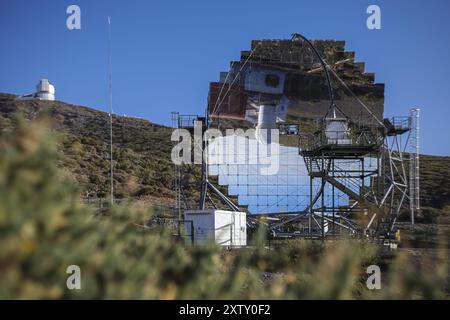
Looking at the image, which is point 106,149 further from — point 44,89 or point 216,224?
point 216,224

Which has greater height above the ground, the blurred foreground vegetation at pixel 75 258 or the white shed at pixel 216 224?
the blurred foreground vegetation at pixel 75 258

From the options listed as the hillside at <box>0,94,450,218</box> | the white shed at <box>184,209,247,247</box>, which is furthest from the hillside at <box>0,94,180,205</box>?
the white shed at <box>184,209,247,247</box>

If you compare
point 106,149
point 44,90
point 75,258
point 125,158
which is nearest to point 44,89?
point 44,90

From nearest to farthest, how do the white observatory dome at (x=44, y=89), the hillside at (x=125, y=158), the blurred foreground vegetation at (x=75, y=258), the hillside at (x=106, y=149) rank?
the blurred foreground vegetation at (x=75, y=258)
the hillside at (x=125, y=158)
the hillside at (x=106, y=149)
the white observatory dome at (x=44, y=89)

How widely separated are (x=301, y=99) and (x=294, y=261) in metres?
11.7

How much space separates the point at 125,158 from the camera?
5112 centimetres

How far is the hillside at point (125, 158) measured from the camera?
137 ft

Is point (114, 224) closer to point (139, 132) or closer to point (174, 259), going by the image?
point (174, 259)

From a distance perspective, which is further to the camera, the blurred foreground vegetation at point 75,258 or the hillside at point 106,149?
the hillside at point 106,149

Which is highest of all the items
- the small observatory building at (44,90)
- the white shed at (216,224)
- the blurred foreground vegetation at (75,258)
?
the small observatory building at (44,90)

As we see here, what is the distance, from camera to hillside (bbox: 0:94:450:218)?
4162 cm

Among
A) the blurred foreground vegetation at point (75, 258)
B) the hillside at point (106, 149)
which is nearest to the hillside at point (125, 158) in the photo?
the hillside at point (106, 149)

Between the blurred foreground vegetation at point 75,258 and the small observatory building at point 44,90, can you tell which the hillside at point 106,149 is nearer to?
the small observatory building at point 44,90
